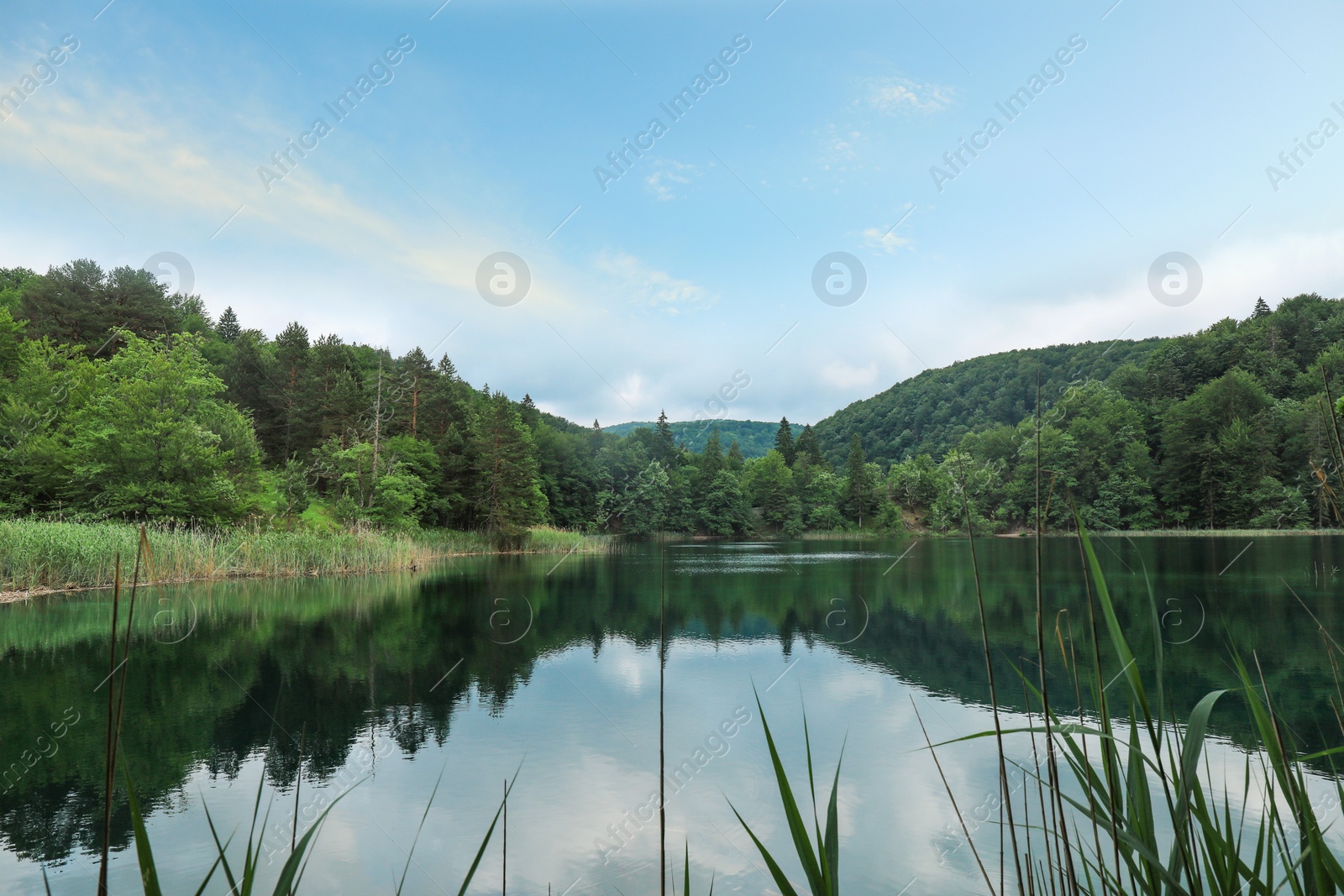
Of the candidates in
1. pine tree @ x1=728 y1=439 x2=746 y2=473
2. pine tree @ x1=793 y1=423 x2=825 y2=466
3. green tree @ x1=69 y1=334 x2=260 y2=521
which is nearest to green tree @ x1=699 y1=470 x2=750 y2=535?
pine tree @ x1=728 y1=439 x2=746 y2=473

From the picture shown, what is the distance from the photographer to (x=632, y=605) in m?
16.9

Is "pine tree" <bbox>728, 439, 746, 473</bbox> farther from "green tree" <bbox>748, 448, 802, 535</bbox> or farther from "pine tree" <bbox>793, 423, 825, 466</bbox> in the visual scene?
"pine tree" <bbox>793, 423, 825, 466</bbox>

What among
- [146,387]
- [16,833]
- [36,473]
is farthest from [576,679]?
[36,473]

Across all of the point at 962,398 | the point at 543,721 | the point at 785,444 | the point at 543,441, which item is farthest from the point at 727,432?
the point at 543,721

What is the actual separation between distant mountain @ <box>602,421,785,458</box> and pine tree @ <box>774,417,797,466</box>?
234 centimetres

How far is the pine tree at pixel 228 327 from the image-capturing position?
218 feet

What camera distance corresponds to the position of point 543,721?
25.3ft

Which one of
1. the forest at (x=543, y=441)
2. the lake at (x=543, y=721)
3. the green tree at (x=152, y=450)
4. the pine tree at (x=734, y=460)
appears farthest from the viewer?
the pine tree at (x=734, y=460)

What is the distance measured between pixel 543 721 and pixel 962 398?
66.4 meters

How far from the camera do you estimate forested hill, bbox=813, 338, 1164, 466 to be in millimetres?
61031

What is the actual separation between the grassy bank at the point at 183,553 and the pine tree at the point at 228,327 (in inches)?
1990

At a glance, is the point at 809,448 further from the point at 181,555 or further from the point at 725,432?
the point at 181,555

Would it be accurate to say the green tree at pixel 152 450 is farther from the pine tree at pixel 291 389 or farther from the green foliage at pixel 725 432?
the green foliage at pixel 725 432

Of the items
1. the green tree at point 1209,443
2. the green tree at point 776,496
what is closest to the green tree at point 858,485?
the green tree at point 776,496
